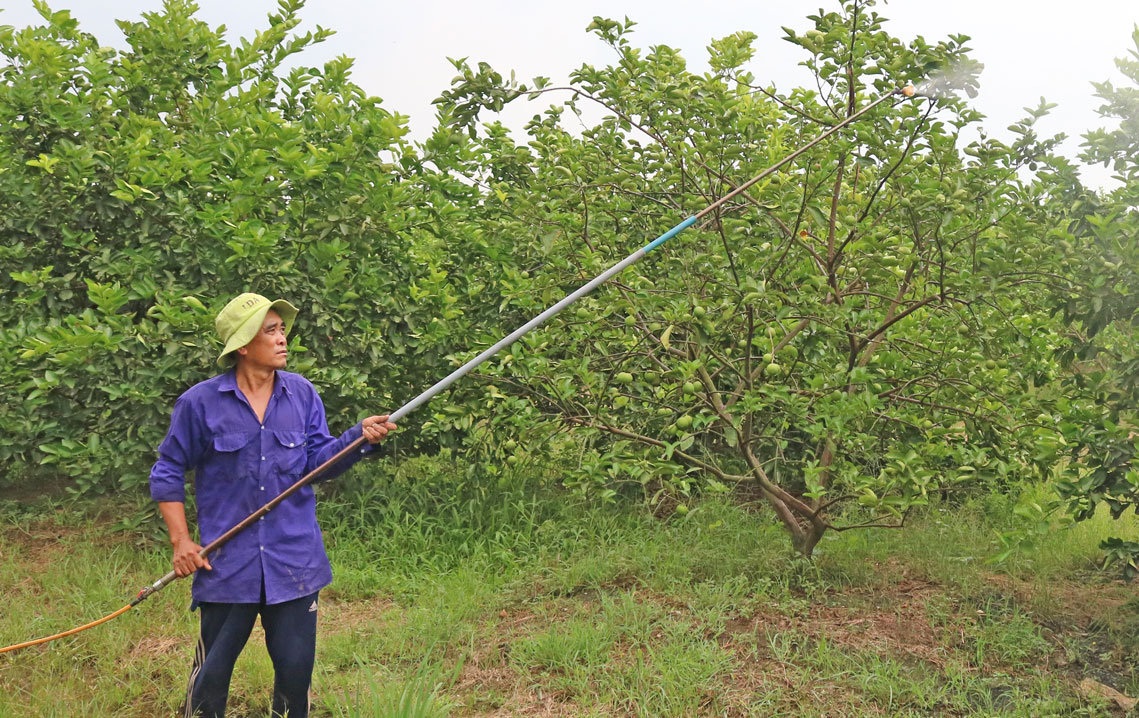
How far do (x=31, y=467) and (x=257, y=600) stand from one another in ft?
13.5

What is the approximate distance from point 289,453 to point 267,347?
36 centimetres

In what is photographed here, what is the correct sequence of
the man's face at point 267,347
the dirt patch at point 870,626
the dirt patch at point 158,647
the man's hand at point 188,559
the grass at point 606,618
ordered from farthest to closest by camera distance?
1. the dirt patch at point 158,647
2. the dirt patch at point 870,626
3. the grass at point 606,618
4. the man's face at point 267,347
5. the man's hand at point 188,559

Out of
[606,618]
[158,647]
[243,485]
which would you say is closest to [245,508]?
[243,485]

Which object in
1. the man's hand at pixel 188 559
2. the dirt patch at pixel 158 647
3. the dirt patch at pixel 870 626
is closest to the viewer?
the man's hand at pixel 188 559

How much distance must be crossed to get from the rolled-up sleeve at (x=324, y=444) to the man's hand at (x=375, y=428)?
0.10 metres

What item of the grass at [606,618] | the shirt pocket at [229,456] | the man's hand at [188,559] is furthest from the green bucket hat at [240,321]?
the grass at [606,618]

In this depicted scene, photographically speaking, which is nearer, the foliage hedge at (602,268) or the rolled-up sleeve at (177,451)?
the rolled-up sleeve at (177,451)

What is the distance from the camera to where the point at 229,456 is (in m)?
3.29

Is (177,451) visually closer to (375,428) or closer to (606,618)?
(375,428)

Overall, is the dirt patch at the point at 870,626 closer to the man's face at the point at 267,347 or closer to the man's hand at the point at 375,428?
the man's hand at the point at 375,428

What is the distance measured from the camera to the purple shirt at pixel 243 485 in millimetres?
3219

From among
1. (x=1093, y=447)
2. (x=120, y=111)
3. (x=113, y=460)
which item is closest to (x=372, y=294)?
(x=113, y=460)

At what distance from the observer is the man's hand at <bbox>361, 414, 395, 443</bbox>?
3.21 meters

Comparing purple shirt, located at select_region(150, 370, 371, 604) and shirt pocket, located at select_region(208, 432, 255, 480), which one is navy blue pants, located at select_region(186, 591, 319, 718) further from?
shirt pocket, located at select_region(208, 432, 255, 480)
